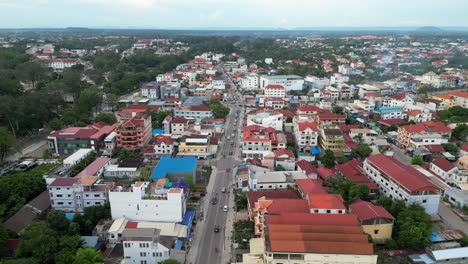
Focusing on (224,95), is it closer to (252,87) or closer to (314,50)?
(252,87)

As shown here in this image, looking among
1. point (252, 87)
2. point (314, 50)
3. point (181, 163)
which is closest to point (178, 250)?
point (181, 163)

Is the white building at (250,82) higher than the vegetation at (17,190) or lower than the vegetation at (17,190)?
higher

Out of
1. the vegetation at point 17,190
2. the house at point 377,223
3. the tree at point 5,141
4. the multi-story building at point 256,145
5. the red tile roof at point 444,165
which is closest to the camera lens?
the house at point 377,223

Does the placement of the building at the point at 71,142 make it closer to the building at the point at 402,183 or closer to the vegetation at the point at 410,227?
the building at the point at 402,183

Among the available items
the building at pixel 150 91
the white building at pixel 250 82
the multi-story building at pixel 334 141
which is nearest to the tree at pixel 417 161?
the multi-story building at pixel 334 141

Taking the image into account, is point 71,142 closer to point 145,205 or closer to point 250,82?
point 145,205
